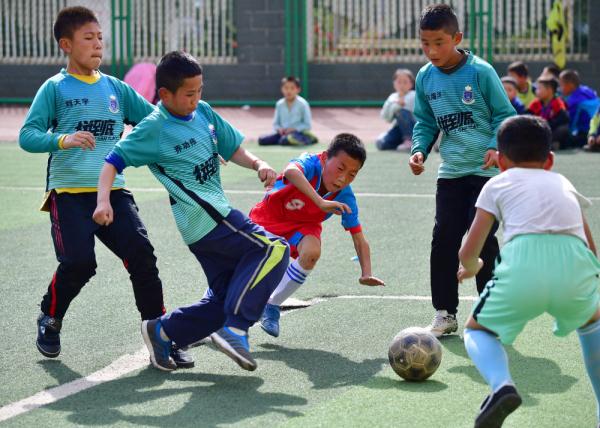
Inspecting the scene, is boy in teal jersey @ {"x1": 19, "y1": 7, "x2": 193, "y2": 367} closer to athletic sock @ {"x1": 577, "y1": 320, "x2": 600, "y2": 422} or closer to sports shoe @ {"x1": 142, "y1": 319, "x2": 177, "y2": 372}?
sports shoe @ {"x1": 142, "y1": 319, "x2": 177, "y2": 372}

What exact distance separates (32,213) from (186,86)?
20.4ft

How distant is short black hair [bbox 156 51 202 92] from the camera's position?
17.5 ft

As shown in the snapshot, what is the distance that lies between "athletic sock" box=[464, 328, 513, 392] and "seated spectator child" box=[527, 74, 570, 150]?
492 inches

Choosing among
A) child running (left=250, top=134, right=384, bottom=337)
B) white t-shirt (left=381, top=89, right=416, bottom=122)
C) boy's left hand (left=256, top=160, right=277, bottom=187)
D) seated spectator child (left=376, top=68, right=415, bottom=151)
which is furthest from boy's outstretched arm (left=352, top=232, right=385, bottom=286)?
white t-shirt (left=381, top=89, right=416, bottom=122)

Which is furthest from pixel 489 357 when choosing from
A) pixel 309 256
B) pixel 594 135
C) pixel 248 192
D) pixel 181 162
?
pixel 594 135

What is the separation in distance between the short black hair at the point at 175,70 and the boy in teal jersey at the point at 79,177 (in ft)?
1.75

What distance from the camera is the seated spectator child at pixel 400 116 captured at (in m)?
17.1

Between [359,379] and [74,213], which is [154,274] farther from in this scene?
[359,379]

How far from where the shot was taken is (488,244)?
248 inches

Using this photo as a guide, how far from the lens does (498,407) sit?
409 cm

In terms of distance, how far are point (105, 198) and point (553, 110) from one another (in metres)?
12.2

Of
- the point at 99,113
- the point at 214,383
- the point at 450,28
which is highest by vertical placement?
the point at 450,28

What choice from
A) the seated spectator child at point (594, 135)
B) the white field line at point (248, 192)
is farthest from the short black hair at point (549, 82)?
the white field line at point (248, 192)

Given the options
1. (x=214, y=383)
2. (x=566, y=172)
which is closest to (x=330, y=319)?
(x=214, y=383)
